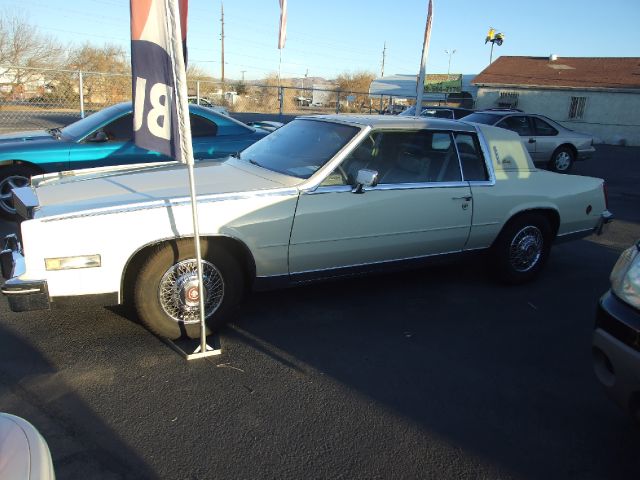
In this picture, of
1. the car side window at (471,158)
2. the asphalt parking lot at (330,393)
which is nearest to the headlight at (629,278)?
the asphalt parking lot at (330,393)

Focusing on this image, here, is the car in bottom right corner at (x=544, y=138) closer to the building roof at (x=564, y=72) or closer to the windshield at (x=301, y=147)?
the windshield at (x=301, y=147)

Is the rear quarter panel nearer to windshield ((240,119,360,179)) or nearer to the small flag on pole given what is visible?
windshield ((240,119,360,179))

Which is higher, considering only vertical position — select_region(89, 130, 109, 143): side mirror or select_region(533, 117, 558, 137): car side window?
select_region(533, 117, 558, 137): car side window

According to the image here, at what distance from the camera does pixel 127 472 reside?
2.37 metres

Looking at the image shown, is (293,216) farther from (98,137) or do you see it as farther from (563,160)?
(563,160)

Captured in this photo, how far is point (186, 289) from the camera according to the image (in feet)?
11.4

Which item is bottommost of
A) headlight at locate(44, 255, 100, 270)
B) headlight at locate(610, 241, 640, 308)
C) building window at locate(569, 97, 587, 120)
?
headlight at locate(44, 255, 100, 270)

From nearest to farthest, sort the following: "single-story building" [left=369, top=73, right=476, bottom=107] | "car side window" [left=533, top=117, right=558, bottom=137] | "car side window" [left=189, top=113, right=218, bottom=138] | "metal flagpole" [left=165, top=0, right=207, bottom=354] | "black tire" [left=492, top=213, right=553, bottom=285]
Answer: "metal flagpole" [left=165, top=0, right=207, bottom=354] → "black tire" [left=492, top=213, right=553, bottom=285] → "car side window" [left=189, top=113, right=218, bottom=138] → "car side window" [left=533, top=117, right=558, bottom=137] → "single-story building" [left=369, top=73, right=476, bottom=107]

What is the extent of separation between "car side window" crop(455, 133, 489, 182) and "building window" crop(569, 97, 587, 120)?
2615 cm

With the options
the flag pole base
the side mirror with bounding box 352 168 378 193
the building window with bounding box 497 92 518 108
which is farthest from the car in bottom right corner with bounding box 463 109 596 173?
the building window with bounding box 497 92 518 108

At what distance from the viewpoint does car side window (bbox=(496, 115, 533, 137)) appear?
12.8m

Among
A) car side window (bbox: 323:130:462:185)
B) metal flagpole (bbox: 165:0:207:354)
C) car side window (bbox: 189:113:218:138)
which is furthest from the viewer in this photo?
car side window (bbox: 189:113:218:138)

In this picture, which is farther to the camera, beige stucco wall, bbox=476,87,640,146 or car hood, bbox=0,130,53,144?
beige stucco wall, bbox=476,87,640,146

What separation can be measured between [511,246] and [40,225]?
13.0 feet
